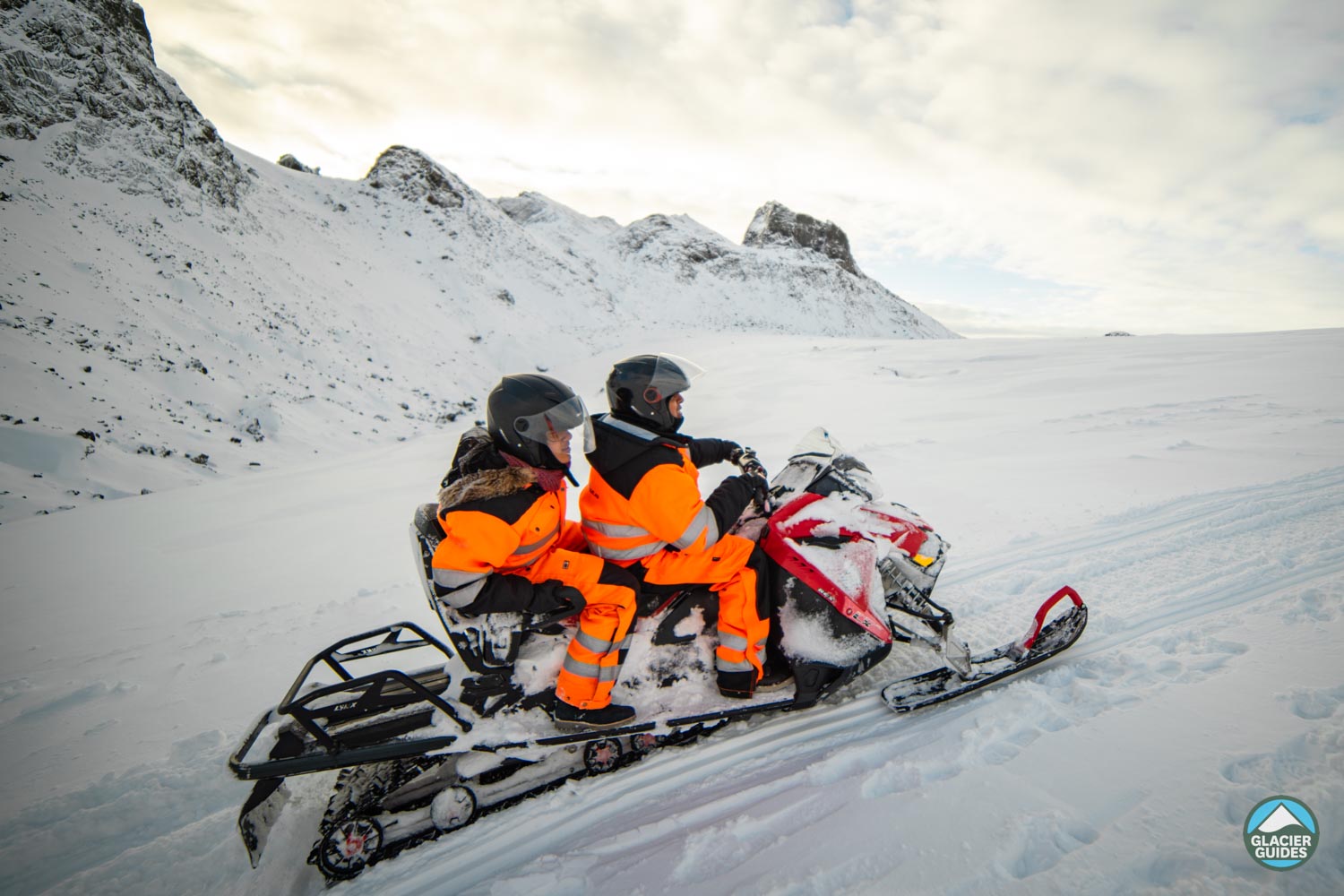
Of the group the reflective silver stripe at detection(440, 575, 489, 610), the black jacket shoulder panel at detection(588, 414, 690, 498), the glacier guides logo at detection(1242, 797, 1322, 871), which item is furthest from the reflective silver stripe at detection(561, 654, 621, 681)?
the glacier guides logo at detection(1242, 797, 1322, 871)

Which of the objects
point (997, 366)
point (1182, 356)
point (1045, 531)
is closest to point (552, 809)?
point (1045, 531)

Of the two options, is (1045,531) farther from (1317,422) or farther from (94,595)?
(94,595)

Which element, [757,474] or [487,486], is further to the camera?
[757,474]

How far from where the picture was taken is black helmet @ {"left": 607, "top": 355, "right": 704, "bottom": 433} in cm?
272

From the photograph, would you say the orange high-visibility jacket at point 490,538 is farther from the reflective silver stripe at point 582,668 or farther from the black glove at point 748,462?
the black glove at point 748,462

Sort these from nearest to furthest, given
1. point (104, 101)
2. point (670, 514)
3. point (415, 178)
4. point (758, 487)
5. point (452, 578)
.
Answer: point (452, 578) < point (670, 514) < point (758, 487) < point (104, 101) < point (415, 178)

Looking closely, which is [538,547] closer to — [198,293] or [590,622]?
[590,622]

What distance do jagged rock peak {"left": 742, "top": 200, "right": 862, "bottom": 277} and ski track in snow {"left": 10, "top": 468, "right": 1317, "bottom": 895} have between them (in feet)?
268

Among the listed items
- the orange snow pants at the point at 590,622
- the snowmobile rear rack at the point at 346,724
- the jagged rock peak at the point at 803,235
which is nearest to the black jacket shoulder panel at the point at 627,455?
the orange snow pants at the point at 590,622

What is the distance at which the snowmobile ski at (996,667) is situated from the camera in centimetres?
282

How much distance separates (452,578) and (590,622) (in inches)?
25.5

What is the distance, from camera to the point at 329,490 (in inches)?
325

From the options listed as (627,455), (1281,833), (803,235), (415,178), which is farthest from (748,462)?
(803,235)

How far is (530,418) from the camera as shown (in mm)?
2547
